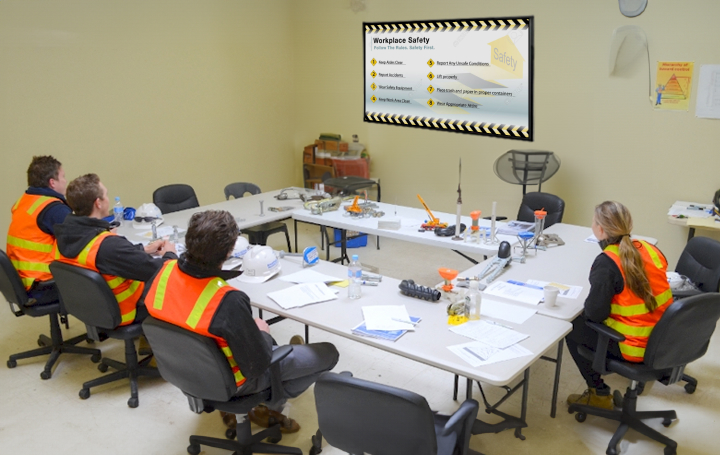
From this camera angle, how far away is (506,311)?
3.11 m

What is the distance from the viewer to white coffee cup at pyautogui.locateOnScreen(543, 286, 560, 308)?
10.3ft

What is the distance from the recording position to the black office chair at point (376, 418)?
2070 millimetres

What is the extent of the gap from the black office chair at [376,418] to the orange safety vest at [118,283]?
1.66m

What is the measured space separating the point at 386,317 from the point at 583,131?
3.61 m

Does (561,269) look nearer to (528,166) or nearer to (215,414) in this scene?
(528,166)

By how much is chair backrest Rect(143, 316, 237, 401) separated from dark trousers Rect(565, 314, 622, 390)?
6.03 ft

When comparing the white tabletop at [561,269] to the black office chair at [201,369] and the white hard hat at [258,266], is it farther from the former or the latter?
the black office chair at [201,369]

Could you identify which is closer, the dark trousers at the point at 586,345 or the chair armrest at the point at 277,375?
the chair armrest at the point at 277,375

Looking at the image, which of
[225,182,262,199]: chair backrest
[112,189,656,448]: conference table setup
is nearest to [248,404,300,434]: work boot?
[112,189,656,448]: conference table setup

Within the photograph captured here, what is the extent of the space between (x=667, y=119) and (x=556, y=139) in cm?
99

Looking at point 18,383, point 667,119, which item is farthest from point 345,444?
point 667,119

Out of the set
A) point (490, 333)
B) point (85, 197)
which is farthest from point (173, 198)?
point (490, 333)

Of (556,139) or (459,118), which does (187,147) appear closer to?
(459,118)

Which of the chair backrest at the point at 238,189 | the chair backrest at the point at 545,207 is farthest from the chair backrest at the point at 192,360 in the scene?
the chair backrest at the point at 238,189
